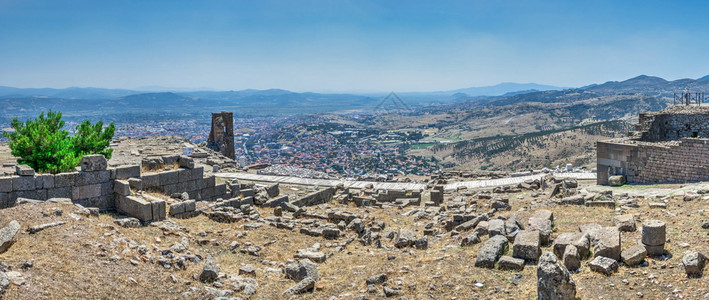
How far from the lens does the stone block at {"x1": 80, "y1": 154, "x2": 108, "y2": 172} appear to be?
1329 cm

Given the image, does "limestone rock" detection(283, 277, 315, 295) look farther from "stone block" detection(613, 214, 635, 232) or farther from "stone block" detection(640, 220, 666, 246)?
"stone block" detection(613, 214, 635, 232)

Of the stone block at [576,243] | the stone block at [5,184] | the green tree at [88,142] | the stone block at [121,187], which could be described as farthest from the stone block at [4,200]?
the stone block at [576,243]

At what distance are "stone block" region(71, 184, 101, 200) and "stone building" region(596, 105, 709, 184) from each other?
18.1m

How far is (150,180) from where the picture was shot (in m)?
15.1

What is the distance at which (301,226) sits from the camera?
1385 cm

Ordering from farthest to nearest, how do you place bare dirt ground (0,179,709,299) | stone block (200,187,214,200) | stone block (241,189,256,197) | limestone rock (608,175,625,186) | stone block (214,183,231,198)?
limestone rock (608,175,625,186), stone block (241,189,256,197), stone block (214,183,231,198), stone block (200,187,214,200), bare dirt ground (0,179,709,299)

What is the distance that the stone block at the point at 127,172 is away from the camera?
13.9 m

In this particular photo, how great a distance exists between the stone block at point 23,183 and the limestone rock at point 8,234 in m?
3.18

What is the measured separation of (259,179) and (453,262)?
54.4 ft

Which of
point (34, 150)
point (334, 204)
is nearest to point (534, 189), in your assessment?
point (334, 204)

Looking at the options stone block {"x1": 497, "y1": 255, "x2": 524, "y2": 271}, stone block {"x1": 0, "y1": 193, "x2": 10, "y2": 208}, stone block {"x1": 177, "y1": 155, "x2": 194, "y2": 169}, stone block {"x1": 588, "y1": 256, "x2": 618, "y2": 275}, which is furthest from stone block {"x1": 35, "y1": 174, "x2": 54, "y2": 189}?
stone block {"x1": 588, "y1": 256, "x2": 618, "y2": 275}

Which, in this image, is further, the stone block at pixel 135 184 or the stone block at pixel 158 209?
the stone block at pixel 135 184

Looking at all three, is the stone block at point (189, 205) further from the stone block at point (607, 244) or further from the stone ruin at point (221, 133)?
the stone ruin at point (221, 133)

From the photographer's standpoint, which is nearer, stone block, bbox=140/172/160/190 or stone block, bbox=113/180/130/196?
stone block, bbox=113/180/130/196
